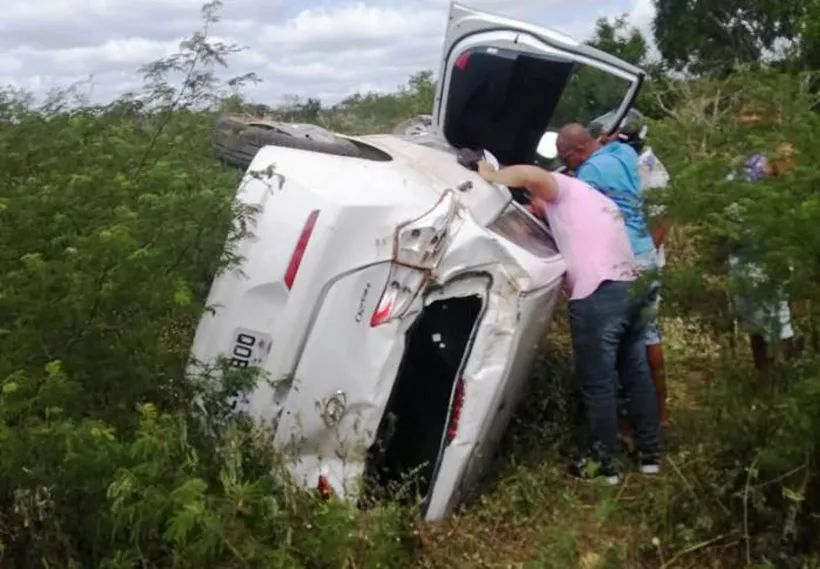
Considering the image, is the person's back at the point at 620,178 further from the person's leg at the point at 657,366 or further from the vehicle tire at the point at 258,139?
the vehicle tire at the point at 258,139

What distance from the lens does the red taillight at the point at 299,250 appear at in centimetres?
477

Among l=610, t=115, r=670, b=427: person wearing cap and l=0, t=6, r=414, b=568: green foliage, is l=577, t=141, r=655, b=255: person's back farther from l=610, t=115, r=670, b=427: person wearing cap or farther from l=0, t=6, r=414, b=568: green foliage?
l=0, t=6, r=414, b=568: green foliage

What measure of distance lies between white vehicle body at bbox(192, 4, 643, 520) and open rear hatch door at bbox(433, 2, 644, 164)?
113cm

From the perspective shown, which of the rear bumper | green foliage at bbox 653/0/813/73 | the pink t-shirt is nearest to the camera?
the rear bumper

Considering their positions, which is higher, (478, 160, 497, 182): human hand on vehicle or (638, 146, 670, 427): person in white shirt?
(478, 160, 497, 182): human hand on vehicle

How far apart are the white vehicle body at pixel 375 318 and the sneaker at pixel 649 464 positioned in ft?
2.46

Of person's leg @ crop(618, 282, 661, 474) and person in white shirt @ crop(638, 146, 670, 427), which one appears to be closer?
person's leg @ crop(618, 282, 661, 474)

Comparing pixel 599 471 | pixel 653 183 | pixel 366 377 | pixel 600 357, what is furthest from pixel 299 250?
pixel 653 183

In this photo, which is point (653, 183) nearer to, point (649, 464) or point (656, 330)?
point (656, 330)

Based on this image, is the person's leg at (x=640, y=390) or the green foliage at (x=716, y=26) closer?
the person's leg at (x=640, y=390)

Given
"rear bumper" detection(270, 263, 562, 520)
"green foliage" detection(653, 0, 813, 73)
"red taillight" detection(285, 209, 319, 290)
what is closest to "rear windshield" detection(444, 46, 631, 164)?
"rear bumper" detection(270, 263, 562, 520)

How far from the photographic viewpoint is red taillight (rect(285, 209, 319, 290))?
4770 mm

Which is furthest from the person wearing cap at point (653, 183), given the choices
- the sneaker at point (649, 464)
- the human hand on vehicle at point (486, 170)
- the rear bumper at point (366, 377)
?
the rear bumper at point (366, 377)

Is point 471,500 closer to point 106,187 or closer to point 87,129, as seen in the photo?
point 106,187
